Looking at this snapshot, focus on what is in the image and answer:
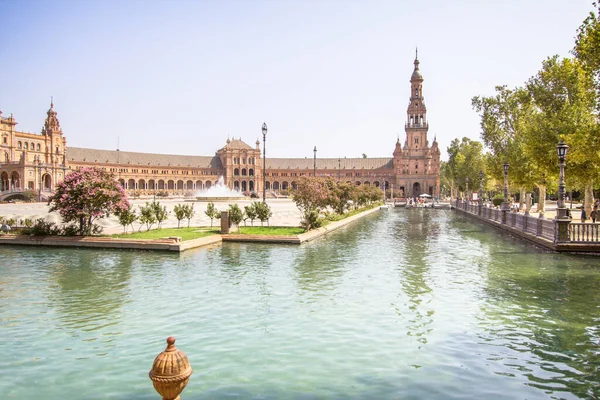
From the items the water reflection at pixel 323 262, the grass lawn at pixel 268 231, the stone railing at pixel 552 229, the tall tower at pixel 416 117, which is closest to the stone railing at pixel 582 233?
the stone railing at pixel 552 229

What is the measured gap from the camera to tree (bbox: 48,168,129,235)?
75.9 ft

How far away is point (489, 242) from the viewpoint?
80.8 ft

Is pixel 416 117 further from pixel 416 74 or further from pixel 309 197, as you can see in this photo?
pixel 309 197

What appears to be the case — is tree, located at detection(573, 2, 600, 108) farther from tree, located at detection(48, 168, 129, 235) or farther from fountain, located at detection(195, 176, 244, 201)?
fountain, located at detection(195, 176, 244, 201)

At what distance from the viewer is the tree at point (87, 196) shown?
23125 millimetres

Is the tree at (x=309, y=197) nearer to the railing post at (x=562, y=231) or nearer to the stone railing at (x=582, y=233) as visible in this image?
the railing post at (x=562, y=231)

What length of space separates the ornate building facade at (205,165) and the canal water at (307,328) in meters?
91.6

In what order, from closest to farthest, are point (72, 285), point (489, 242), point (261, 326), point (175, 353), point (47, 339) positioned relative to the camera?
point (175, 353)
point (47, 339)
point (261, 326)
point (72, 285)
point (489, 242)

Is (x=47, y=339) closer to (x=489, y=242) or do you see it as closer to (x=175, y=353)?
(x=175, y=353)

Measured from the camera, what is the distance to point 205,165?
150m

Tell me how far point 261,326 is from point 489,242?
60.0ft

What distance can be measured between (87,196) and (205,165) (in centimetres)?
12863

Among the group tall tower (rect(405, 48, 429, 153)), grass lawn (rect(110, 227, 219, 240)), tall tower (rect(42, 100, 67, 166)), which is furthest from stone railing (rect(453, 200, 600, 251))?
tall tower (rect(42, 100, 67, 166))

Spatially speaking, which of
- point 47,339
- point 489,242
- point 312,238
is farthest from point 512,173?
point 47,339
